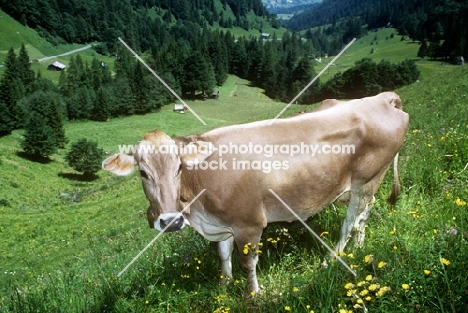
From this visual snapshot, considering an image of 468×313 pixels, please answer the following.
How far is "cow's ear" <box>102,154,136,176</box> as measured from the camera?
4719mm

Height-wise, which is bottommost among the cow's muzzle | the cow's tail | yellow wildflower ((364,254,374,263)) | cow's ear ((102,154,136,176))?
the cow's tail

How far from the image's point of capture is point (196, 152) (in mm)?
4672

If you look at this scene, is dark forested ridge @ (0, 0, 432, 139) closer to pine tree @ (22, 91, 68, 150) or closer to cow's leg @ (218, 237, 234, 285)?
pine tree @ (22, 91, 68, 150)

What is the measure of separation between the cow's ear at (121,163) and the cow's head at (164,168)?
0.5 inches

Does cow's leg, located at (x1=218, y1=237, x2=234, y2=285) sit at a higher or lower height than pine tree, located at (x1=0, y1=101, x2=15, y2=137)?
higher

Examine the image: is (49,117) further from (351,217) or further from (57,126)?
(351,217)

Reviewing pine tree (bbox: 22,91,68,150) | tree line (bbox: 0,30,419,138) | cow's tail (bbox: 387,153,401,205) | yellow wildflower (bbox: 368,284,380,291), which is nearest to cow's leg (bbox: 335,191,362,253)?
cow's tail (bbox: 387,153,401,205)

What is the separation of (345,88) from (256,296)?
10421 cm

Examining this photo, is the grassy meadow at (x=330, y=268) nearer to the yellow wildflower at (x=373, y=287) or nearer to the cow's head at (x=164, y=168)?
the yellow wildflower at (x=373, y=287)

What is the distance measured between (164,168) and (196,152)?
1.58 feet

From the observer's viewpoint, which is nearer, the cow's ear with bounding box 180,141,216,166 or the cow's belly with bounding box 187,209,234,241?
the cow's ear with bounding box 180,141,216,166

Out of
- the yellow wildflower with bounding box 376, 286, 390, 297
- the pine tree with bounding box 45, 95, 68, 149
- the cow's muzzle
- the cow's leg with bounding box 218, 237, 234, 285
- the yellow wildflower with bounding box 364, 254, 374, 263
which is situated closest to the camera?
the yellow wildflower with bounding box 376, 286, 390, 297

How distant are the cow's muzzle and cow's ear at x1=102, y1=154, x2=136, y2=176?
0.86m

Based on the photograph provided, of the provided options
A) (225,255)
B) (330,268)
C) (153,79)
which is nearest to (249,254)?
(225,255)
